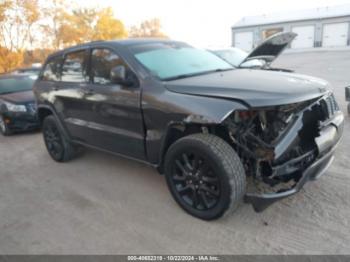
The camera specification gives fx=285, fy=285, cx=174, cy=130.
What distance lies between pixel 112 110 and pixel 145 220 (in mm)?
1373

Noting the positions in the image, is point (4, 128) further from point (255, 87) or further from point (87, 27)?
point (87, 27)

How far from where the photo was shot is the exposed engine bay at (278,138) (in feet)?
8.53

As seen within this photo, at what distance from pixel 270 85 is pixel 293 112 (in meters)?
0.34

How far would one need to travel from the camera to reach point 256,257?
2.37m

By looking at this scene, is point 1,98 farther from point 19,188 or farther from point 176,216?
point 176,216

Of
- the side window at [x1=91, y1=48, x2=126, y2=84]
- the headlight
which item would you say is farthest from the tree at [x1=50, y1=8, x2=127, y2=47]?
the side window at [x1=91, y1=48, x2=126, y2=84]

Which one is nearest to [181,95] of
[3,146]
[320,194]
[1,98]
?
[320,194]

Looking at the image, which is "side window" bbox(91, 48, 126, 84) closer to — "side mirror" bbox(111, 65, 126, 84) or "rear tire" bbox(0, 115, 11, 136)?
"side mirror" bbox(111, 65, 126, 84)

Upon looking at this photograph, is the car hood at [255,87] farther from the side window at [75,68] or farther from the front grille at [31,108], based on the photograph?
the front grille at [31,108]

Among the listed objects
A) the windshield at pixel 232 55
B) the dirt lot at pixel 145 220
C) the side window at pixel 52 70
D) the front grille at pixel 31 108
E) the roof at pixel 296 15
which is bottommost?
the dirt lot at pixel 145 220

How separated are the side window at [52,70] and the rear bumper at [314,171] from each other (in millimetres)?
3567

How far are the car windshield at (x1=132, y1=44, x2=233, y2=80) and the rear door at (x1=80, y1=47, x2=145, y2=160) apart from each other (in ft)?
0.87

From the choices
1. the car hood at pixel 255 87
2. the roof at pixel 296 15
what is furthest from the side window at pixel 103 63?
Result: the roof at pixel 296 15

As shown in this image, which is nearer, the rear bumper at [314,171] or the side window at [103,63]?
the rear bumper at [314,171]
